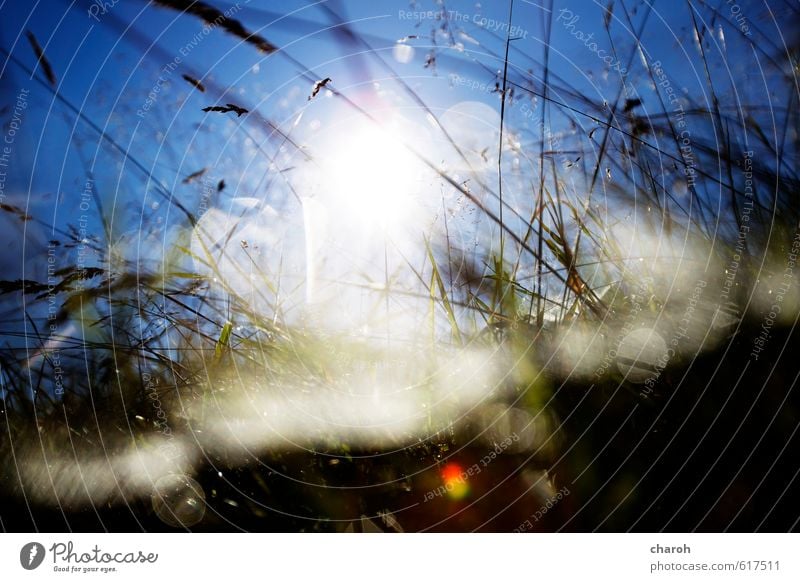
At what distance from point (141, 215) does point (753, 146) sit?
1276 millimetres

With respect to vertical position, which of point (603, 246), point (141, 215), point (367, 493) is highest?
point (141, 215)

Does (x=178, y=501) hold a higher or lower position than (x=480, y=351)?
lower

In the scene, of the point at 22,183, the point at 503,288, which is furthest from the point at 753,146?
the point at 22,183

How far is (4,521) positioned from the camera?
1023mm

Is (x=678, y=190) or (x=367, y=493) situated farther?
(x=678, y=190)

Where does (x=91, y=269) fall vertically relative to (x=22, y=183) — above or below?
below

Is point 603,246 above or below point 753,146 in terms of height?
below

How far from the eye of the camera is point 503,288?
1.08 metres

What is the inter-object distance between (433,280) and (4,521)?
92cm

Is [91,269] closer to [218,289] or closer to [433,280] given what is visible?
[218,289]

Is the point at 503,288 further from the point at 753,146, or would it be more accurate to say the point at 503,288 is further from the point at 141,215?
the point at 141,215
